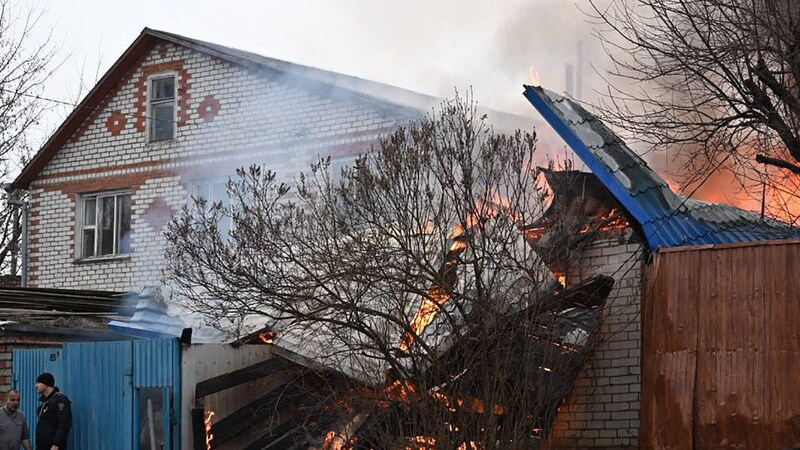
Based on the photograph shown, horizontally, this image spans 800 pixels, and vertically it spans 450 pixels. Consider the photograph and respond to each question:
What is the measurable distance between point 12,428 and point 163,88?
9817mm

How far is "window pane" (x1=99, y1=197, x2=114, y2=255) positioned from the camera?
20.5 meters

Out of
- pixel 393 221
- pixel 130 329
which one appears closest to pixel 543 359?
pixel 393 221

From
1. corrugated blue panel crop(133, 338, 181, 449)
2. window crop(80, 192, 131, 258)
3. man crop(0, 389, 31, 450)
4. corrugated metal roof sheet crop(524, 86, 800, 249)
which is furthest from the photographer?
window crop(80, 192, 131, 258)

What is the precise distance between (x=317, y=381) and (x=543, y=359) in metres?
3.32

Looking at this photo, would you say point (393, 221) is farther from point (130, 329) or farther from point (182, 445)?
point (130, 329)

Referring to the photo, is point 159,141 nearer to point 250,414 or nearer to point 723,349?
point 250,414

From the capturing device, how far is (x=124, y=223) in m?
20.4

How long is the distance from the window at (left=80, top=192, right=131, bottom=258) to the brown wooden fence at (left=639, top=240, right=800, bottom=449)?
42.3 ft

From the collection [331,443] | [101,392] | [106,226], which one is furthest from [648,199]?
[106,226]

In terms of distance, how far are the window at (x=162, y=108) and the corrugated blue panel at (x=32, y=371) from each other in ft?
24.4

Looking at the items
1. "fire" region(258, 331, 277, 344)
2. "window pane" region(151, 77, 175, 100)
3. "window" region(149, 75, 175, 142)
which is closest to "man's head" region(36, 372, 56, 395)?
"fire" region(258, 331, 277, 344)

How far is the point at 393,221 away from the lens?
9.06 m

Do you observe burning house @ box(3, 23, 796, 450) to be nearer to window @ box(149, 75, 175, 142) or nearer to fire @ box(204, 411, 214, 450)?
fire @ box(204, 411, 214, 450)

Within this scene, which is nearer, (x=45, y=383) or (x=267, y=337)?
(x=45, y=383)
